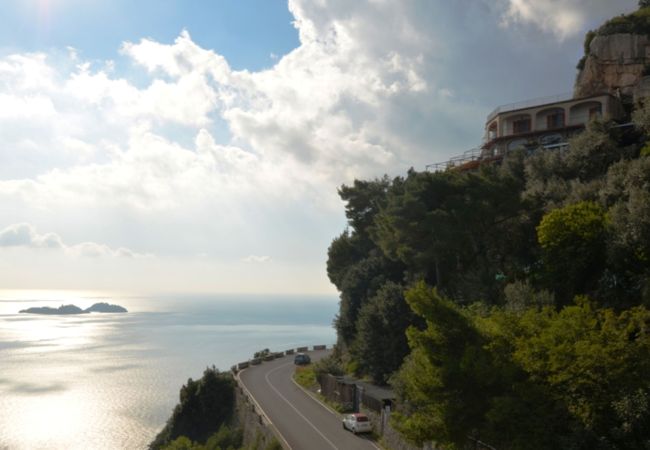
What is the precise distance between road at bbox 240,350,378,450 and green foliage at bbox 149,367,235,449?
2151 mm

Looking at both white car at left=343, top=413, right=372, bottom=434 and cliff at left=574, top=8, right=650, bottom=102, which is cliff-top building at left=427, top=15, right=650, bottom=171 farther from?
white car at left=343, top=413, right=372, bottom=434

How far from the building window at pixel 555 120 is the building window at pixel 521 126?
1.81 metres

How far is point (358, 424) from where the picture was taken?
28.4 meters

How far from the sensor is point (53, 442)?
5453cm

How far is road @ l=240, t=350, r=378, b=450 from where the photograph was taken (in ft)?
88.8

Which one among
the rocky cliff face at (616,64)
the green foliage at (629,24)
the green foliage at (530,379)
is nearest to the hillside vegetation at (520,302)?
the green foliage at (530,379)

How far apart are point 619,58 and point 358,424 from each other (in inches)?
1733

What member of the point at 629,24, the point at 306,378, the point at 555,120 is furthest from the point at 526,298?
the point at 629,24

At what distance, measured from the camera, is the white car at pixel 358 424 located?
1113 inches

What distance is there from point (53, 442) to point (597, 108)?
6502cm

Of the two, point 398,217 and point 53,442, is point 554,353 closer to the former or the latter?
point 398,217

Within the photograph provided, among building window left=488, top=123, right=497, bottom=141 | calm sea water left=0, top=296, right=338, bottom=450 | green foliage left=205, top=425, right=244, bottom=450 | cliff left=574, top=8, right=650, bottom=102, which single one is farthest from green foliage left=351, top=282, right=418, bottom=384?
calm sea water left=0, top=296, right=338, bottom=450

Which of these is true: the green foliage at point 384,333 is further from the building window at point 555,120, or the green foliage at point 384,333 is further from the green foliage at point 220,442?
the building window at point 555,120

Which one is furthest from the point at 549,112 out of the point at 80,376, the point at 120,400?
the point at 80,376
